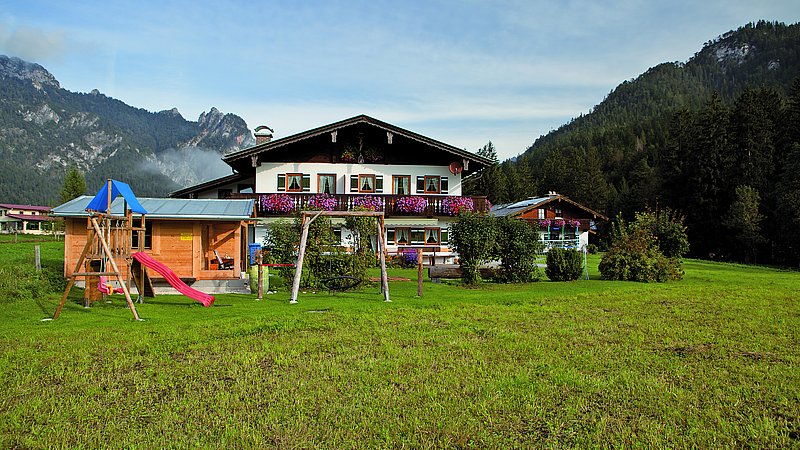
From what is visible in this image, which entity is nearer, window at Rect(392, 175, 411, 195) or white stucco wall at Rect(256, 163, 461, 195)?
white stucco wall at Rect(256, 163, 461, 195)

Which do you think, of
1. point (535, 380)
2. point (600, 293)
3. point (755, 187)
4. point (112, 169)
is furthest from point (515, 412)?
point (112, 169)

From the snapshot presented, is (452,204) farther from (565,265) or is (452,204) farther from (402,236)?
(565,265)

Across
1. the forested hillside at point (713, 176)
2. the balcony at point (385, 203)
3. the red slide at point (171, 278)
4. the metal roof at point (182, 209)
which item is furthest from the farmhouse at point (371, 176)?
the forested hillside at point (713, 176)

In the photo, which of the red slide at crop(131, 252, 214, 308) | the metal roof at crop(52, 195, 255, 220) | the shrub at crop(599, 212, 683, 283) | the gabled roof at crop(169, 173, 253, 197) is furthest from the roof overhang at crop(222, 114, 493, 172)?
the red slide at crop(131, 252, 214, 308)

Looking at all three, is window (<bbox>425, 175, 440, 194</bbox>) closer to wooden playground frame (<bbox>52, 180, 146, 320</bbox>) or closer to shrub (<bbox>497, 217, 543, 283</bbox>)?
shrub (<bbox>497, 217, 543, 283</bbox>)

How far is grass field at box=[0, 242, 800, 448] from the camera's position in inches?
200

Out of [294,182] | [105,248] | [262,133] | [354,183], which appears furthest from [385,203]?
[105,248]

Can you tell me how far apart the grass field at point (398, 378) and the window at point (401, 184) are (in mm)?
18321

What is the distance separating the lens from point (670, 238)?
22.0m

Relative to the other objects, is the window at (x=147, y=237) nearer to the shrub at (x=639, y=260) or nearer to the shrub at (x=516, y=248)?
the shrub at (x=516, y=248)

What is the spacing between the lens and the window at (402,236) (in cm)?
3020

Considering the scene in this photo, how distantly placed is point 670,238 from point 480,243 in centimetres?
884

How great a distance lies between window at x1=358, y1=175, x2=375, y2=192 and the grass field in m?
18.0

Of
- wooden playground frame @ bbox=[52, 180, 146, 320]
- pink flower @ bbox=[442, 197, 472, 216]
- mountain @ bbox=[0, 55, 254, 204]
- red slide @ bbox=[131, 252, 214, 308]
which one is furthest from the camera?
mountain @ bbox=[0, 55, 254, 204]
